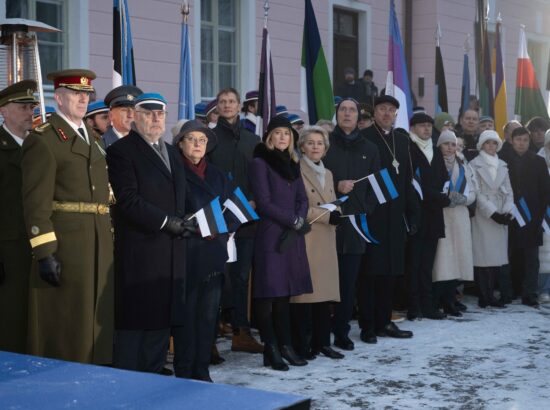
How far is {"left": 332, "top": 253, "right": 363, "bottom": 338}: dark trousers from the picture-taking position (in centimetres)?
679

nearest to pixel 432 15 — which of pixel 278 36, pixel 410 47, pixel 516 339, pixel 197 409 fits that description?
pixel 410 47

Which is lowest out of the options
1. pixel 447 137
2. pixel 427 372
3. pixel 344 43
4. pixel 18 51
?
pixel 427 372

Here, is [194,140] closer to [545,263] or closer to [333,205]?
[333,205]

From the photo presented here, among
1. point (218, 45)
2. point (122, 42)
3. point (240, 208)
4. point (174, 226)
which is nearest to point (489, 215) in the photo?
point (122, 42)

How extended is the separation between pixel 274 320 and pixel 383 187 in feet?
4.57

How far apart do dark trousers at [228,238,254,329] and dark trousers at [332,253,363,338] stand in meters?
0.64

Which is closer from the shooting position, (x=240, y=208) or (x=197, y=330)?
(x=197, y=330)

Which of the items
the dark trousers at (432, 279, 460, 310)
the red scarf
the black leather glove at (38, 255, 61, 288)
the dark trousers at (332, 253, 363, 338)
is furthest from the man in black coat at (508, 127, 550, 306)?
the black leather glove at (38, 255, 61, 288)

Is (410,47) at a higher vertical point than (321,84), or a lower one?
higher

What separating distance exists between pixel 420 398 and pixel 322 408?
0.62 metres

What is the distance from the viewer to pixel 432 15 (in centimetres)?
1627

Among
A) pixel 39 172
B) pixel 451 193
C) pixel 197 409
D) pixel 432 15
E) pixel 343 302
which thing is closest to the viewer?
pixel 197 409

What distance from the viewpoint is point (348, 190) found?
6773 mm

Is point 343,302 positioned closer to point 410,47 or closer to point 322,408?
point 322,408
